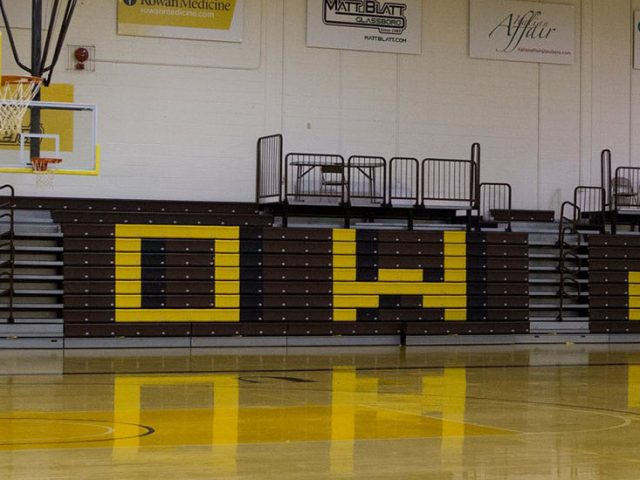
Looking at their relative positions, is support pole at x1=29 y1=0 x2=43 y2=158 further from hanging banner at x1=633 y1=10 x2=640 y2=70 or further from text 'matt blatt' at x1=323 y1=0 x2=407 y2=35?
hanging banner at x1=633 y1=10 x2=640 y2=70

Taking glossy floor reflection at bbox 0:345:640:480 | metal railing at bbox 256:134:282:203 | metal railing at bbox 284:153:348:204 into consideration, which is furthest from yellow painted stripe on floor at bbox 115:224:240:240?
glossy floor reflection at bbox 0:345:640:480

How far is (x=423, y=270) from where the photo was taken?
1964 cm

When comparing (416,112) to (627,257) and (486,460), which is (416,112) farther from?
(486,460)

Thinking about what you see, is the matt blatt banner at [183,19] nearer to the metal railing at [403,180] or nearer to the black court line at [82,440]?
the metal railing at [403,180]

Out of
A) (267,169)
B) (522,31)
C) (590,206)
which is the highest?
(522,31)

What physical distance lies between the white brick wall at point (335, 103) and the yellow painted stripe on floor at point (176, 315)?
2325 mm

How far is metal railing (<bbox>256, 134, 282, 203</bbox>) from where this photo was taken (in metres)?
20.0

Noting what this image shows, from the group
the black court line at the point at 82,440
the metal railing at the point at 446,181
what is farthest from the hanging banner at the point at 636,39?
the black court line at the point at 82,440

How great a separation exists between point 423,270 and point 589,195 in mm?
4481

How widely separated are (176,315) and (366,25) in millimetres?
6492

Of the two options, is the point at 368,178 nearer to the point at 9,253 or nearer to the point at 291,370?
the point at 9,253

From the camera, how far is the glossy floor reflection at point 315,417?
6.78 meters

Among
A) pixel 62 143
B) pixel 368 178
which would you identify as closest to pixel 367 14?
pixel 368 178

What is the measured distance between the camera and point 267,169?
20.2 metres
